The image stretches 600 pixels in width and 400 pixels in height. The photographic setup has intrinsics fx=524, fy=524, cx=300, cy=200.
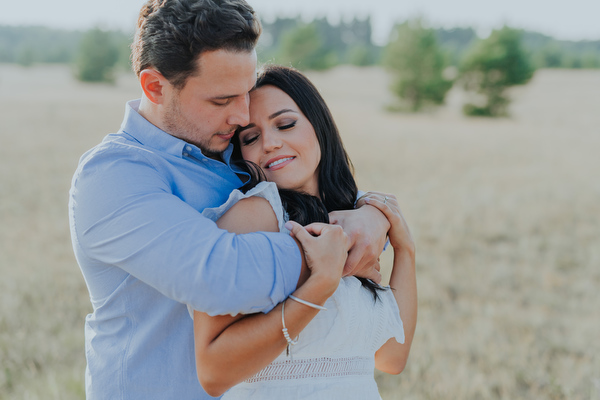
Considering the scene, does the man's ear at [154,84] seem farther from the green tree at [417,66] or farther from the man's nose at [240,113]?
the green tree at [417,66]

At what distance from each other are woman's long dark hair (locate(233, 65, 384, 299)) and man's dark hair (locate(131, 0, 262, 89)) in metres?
0.31

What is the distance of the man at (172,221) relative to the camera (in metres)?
1.46

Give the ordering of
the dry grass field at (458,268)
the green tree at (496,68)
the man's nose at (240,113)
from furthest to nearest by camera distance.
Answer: the green tree at (496,68), the dry grass field at (458,268), the man's nose at (240,113)

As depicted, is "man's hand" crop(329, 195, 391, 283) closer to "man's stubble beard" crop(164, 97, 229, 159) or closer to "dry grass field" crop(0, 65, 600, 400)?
"man's stubble beard" crop(164, 97, 229, 159)

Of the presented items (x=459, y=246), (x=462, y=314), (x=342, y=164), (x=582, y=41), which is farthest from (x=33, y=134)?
(x=582, y=41)

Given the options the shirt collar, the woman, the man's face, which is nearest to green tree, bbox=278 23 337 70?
the woman

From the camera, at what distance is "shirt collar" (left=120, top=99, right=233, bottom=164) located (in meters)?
1.89

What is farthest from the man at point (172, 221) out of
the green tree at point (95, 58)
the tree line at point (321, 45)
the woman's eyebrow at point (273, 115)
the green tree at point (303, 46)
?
the green tree at point (303, 46)

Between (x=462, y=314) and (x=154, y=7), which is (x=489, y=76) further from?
(x=154, y=7)

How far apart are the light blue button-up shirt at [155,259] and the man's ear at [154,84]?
0.13 m

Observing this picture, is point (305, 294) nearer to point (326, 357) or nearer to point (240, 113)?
point (326, 357)

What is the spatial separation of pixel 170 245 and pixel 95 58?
52748 millimetres

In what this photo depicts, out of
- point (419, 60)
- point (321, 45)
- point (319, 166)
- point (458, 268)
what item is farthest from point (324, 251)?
point (321, 45)

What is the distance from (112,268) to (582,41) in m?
136
